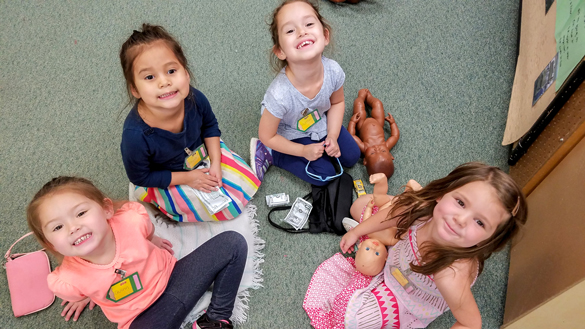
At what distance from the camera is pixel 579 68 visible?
3.81ft

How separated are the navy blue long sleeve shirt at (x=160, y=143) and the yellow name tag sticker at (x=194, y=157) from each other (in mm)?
15

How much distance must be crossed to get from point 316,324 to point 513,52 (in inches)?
64.7

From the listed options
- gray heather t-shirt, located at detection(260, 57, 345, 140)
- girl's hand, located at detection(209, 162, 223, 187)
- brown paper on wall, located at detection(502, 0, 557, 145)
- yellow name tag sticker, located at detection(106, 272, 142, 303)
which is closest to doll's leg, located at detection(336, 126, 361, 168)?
gray heather t-shirt, located at detection(260, 57, 345, 140)

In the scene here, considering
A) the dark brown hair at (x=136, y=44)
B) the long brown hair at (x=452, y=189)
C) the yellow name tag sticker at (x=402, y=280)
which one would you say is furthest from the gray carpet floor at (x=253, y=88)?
the dark brown hair at (x=136, y=44)

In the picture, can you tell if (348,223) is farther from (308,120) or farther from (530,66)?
(530,66)

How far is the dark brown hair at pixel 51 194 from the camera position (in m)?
0.93

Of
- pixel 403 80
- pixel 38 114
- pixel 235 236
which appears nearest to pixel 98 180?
pixel 38 114

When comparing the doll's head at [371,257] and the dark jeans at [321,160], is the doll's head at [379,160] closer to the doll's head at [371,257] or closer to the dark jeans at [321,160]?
the dark jeans at [321,160]

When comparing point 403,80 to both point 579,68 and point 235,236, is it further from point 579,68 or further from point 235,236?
point 235,236

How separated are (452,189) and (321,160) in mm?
634

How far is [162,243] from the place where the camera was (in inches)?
52.3

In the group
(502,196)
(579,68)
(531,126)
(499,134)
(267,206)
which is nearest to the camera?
(502,196)

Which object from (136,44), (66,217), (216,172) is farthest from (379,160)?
(66,217)

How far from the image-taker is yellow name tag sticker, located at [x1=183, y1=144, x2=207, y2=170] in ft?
4.42
